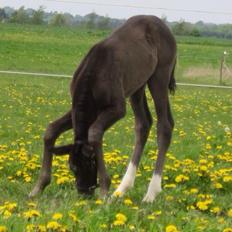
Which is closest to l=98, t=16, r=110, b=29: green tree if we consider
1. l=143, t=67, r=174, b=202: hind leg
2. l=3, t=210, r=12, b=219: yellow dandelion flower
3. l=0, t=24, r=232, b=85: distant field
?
l=0, t=24, r=232, b=85: distant field

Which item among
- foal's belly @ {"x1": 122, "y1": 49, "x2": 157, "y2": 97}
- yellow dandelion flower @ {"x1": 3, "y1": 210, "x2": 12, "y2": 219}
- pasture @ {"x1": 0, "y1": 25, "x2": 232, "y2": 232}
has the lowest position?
pasture @ {"x1": 0, "y1": 25, "x2": 232, "y2": 232}

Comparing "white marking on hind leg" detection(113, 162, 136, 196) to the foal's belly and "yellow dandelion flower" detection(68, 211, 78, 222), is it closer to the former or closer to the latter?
the foal's belly

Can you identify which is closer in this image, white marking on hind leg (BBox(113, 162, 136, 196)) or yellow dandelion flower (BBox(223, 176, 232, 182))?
white marking on hind leg (BBox(113, 162, 136, 196))

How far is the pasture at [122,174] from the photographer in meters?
5.18

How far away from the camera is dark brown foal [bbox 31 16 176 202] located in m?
6.16

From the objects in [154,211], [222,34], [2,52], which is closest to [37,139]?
[154,211]

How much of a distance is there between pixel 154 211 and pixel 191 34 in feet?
184

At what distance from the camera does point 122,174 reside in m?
7.96

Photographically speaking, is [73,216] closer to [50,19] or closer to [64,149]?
[64,149]

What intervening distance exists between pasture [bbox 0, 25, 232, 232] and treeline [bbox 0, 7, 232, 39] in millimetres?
40092

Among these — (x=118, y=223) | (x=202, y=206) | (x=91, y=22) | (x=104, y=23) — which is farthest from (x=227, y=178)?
(x=91, y=22)

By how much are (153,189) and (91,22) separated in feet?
198

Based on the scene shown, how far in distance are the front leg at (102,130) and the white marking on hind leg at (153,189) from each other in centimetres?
60

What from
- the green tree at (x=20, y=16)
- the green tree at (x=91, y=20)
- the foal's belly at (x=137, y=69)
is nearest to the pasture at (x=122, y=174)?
the foal's belly at (x=137, y=69)
